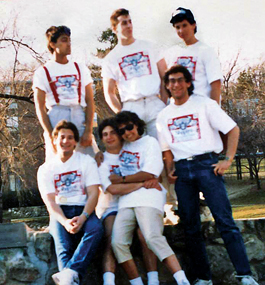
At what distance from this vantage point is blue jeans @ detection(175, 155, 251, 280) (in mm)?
4047

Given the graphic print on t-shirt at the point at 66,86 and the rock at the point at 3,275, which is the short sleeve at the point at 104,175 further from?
the rock at the point at 3,275

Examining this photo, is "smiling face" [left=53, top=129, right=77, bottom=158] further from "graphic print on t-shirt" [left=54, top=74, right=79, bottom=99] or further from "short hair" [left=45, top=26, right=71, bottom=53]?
"short hair" [left=45, top=26, right=71, bottom=53]

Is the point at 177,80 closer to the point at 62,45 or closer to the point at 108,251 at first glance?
the point at 62,45

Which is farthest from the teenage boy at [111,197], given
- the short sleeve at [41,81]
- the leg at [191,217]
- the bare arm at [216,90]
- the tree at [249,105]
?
the tree at [249,105]

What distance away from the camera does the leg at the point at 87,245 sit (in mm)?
3940

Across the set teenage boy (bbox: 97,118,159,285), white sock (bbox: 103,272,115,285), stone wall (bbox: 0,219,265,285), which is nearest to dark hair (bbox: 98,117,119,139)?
teenage boy (bbox: 97,118,159,285)

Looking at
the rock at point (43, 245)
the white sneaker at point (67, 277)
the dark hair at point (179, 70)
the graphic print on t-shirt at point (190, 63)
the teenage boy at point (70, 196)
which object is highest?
the graphic print on t-shirt at point (190, 63)

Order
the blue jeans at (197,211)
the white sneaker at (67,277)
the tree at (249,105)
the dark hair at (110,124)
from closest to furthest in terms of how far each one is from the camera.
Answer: the white sneaker at (67,277) → the blue jeans at (197,211) → the dark hair at (110,124) → the tree at (249,105)

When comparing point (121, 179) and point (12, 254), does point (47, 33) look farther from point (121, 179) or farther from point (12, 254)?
point (12, 254)

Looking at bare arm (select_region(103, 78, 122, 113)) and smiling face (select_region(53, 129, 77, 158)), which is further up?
bare arm (select_region(103, 78, 122, 113))

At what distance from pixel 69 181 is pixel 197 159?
1.14 meters

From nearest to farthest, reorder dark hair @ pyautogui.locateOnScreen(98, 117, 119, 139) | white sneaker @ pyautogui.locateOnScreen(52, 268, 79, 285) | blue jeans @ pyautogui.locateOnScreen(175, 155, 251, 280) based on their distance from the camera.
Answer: white sneaker @ pyautogui.locateOnScreen(52, 268, 79, 285)
blue jeans @ pyautogui.locateOnScreen(175, 155, 251, 280)
dark hair @ pyautogui.locateOnScreen(98, 117, 119, 139)

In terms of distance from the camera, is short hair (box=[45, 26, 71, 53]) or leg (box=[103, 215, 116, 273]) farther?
short hair (box=[45, 26, 71, 53])

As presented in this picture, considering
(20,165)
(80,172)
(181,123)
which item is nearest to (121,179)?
(80,172)
